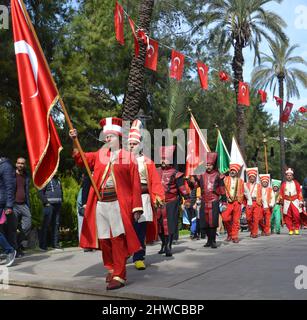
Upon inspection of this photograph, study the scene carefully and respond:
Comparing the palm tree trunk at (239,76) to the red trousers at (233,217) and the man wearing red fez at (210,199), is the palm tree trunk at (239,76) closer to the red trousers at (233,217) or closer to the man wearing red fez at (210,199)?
the red trousers at (233,217)

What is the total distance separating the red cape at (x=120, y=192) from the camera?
6.72m

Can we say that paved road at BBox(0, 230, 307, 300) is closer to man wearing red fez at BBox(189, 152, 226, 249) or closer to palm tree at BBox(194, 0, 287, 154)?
man wearing red fez at BBox(189, 152, 226, 249)

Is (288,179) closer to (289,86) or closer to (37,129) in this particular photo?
(37,129)

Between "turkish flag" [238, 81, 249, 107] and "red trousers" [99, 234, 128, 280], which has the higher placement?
"turkish flag" [238, 81, 249, 107]

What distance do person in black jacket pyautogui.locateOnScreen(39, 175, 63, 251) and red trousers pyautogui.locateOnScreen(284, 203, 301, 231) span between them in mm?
6701

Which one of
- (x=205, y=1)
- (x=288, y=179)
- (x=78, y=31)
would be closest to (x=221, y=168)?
(x=288, y=179)

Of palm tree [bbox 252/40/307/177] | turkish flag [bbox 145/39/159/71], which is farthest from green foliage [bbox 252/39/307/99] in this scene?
turkish flag [bbox 145/39/159/71]

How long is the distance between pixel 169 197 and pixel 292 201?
240 inches

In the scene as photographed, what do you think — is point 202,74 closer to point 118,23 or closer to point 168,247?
point 118,23

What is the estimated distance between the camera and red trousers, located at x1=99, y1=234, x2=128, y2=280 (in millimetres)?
6527

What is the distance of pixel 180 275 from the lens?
7.33 m

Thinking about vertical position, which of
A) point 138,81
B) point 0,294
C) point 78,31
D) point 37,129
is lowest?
point 0,294
